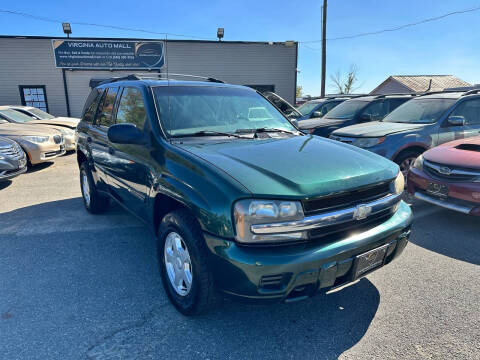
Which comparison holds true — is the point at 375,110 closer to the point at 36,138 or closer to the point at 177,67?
the point at 36,138

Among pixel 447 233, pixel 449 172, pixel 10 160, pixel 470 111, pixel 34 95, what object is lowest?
pixel 447 233

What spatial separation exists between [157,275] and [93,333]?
2.77 feet

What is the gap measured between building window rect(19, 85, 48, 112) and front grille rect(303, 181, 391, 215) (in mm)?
19420

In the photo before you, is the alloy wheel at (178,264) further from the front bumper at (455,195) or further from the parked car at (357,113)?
the parked car at (357,113)

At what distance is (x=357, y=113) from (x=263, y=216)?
7283mm

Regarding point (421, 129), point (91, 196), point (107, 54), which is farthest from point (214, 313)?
point (107, 54)

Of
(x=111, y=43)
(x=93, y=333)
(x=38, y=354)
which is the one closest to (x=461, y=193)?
(x=93, y=333)

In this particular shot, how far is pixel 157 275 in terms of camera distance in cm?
314

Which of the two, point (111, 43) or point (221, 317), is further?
point (111, 43)

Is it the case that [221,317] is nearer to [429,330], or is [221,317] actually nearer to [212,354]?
[212,354]

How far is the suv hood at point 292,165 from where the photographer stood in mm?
2096

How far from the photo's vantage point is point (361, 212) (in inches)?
89.5

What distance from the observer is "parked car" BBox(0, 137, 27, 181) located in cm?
614

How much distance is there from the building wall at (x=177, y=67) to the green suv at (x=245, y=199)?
50.3 feet
